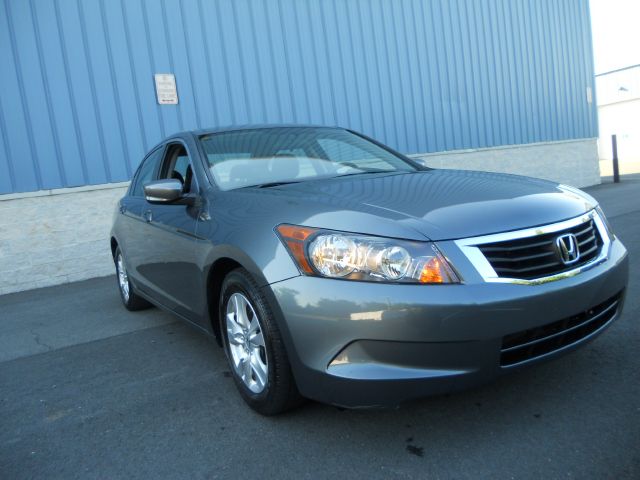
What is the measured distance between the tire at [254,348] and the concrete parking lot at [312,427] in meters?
0.14

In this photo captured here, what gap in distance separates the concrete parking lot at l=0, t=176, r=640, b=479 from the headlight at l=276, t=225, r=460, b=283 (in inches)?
27.7

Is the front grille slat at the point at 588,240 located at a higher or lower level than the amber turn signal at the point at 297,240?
lower

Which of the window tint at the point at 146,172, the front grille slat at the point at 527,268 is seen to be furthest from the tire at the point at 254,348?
the window tint at the point at 146,172

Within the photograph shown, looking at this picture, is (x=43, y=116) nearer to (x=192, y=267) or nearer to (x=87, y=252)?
(x=87, y=252)

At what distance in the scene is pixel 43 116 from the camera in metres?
6.87

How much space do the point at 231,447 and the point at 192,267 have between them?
3.43 feet

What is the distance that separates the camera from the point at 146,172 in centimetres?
454

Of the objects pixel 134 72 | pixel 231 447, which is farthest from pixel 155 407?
pixel 134 72

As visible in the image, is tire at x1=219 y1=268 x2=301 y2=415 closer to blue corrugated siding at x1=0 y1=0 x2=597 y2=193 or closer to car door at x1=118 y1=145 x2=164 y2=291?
car door at x1=118 y1=145 x2=164 y2=291

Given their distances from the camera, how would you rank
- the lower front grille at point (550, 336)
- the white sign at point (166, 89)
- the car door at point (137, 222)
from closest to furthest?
the lower front grille at point (550, 336) → the car door at point (137, 222) → the white sign at point (166, 89)

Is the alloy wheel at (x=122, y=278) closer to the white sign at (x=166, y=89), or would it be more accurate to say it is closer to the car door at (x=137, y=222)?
the car door at (x=137, y=222)

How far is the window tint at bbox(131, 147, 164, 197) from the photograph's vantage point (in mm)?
4250

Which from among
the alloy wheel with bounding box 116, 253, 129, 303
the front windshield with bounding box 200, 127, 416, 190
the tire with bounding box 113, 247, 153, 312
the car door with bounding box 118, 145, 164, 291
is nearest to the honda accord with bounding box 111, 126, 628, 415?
the front windshield with bounding box 200, 127, 416, 190

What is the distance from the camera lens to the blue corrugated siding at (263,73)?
6855 millimetres
